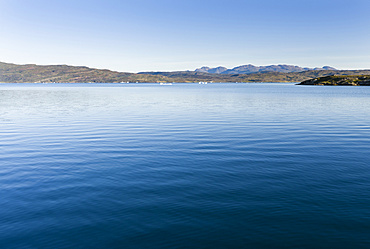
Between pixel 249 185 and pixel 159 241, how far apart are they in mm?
7546

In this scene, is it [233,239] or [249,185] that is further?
[249,185]

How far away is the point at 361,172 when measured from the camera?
19.0 meters

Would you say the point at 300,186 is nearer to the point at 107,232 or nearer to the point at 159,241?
the point at 159,241

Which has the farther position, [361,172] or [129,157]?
[129,157]

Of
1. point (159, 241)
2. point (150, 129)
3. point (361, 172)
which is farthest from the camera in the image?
point (150, 129)

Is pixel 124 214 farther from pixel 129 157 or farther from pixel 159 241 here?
pixel 129 157

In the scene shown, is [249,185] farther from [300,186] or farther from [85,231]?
[85,231]

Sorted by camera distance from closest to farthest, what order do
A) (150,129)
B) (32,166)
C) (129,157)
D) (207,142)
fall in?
(32,166)
(129,157)
(207,142)
(150,129)

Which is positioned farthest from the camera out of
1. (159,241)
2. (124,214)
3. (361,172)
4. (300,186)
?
(361,172)

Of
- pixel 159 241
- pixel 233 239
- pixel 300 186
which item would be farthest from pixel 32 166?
pixel 300 186

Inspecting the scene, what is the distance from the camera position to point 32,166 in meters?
21.2

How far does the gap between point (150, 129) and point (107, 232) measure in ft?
87.7

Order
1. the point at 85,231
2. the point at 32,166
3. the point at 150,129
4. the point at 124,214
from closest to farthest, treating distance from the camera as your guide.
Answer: the point at 85,231
the point at 124,214
the point at 32,166
the point at 150,129

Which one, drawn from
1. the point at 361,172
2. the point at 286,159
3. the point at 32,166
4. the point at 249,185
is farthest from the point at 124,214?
the point at 361,172
